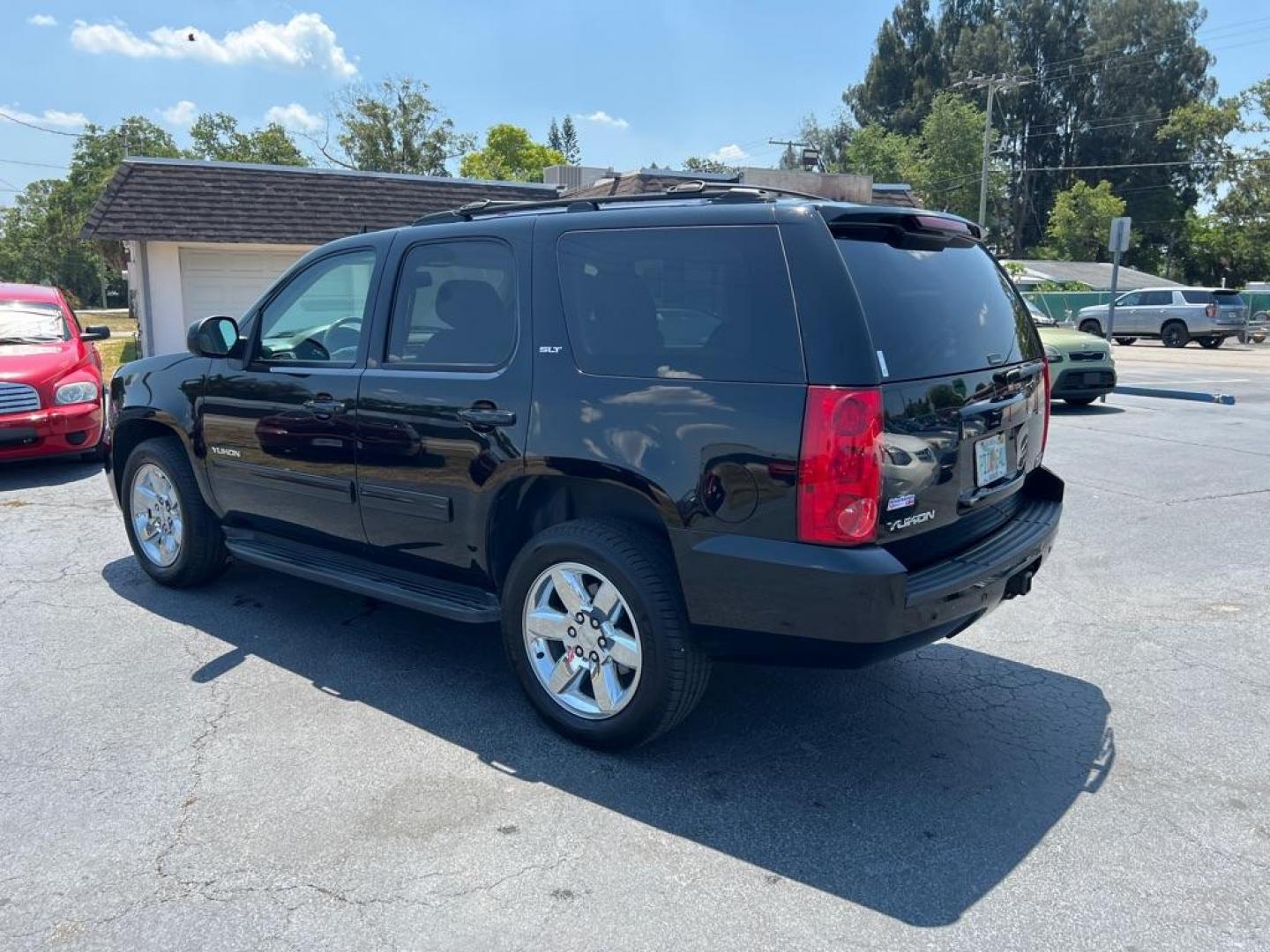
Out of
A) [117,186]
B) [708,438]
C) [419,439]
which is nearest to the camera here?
[708,438]

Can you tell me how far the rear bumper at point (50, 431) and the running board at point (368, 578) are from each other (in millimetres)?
4624

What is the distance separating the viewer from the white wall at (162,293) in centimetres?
1692

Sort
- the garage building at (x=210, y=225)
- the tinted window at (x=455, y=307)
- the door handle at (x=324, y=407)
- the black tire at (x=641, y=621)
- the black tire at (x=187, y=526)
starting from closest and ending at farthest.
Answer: the black tire at (x=641, y=621) < the tinted window at (x=455, y=307) < the door handle at (x=324, y=407) < the black tire at (x=187, y=526) < the garage building at (x=210, y=225)

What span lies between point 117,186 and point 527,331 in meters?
15.9

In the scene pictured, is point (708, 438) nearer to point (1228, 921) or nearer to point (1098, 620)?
point (1228, 921)

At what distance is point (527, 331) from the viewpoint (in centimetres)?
384

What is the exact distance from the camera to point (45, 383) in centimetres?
871

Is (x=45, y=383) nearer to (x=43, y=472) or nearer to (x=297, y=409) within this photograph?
(x=43, y=472)

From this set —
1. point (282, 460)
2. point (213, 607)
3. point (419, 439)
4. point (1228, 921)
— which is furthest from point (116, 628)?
point (1228, 921)

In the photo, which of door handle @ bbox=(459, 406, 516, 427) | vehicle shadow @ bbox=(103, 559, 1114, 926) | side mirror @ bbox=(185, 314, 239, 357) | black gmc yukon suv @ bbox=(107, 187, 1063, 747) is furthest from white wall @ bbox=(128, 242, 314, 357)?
door handle @ bbox=(459, 406, 516, 427)

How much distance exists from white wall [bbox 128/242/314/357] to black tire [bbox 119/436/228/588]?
498 inches

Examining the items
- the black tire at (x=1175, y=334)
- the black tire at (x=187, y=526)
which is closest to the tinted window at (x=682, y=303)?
the black tire at (x=187, y=526)

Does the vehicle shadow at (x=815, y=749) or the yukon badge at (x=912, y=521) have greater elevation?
the yukon badge at (x=912, y=521)

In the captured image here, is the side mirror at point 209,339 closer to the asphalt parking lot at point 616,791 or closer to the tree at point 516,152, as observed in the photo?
the asphalt parking lot at point 616,791
